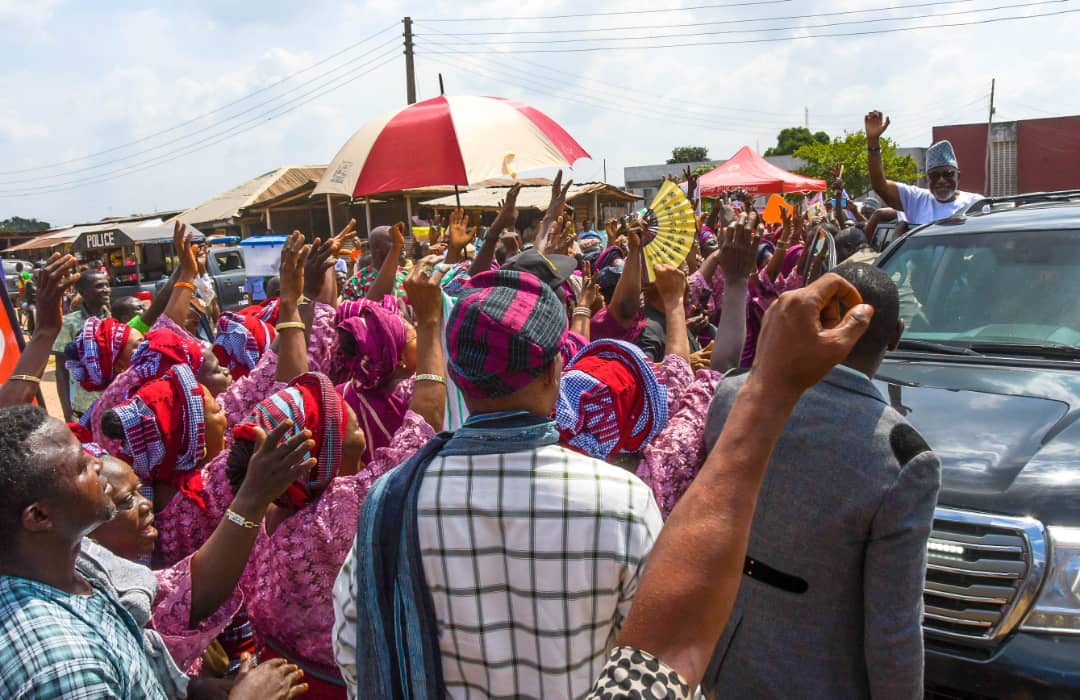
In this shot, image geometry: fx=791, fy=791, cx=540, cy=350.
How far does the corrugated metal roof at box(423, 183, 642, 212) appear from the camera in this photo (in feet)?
84.7

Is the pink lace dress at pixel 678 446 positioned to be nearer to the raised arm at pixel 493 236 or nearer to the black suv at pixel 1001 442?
the black suv at pixel 1001 442

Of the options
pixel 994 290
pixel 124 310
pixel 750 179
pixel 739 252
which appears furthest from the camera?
pixel 750 179

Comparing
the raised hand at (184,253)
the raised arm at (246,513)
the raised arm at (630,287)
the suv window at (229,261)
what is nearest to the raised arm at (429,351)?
the raised arm at (246,513)

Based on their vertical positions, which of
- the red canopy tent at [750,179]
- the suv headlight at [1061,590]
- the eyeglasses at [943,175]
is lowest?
the suv headlight at [1061,590]

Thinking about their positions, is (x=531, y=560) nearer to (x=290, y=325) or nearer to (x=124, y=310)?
(x=290, y=325)

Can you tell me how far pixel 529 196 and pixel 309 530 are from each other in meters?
27.4

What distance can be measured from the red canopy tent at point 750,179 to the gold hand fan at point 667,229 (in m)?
14.0

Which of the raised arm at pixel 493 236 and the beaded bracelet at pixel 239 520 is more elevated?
the raised arm at pixel 493 236

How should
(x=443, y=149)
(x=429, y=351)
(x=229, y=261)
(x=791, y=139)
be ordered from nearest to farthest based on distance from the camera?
(x=429, y=351) < (x=443, y=149) < (x=229, y=261) < (x=791, y=139)

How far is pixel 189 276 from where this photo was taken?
4.80m

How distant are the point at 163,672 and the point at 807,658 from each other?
161 centimetres

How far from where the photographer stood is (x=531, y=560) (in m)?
1.52

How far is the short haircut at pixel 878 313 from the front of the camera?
2.05 meters

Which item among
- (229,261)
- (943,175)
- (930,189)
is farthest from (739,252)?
(229,261)
